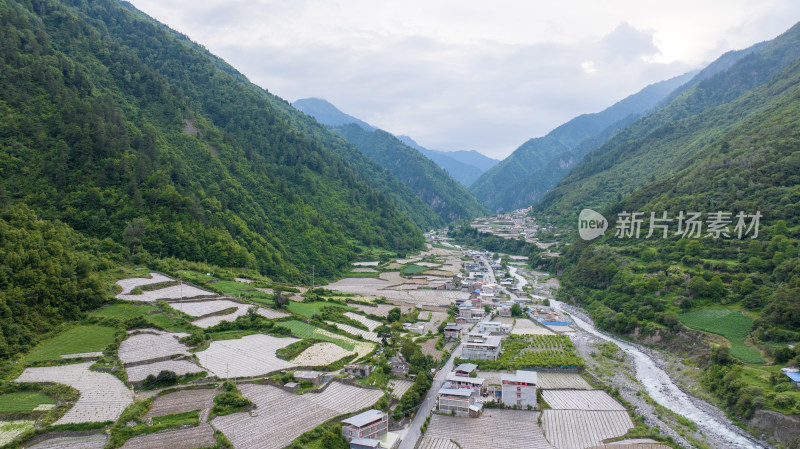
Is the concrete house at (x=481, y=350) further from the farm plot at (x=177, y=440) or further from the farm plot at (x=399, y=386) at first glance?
the farm plot at (x=177, y=440)

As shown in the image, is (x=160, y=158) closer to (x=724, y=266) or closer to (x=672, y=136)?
A: (x=724, y=266)

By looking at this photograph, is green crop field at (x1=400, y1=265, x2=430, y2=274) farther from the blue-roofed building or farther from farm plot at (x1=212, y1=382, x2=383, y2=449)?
the blue-roofed building

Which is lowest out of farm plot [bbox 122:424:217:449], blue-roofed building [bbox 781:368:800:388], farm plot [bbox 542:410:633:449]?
farm plot [bbox 542:410:633:449]

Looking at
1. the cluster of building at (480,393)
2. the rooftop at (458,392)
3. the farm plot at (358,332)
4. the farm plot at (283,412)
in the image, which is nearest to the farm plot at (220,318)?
the farm plot at (358,332)

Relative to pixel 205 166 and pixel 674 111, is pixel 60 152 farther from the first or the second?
pixel 674 111

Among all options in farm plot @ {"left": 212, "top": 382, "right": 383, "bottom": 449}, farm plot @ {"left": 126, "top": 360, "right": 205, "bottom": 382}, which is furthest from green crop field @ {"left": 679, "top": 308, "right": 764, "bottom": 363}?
farm plot @ {"left": 126, "top": 360, "right": 205, "bottom": 382}

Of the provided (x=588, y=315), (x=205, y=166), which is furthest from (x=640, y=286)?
(x=205, y=166)
